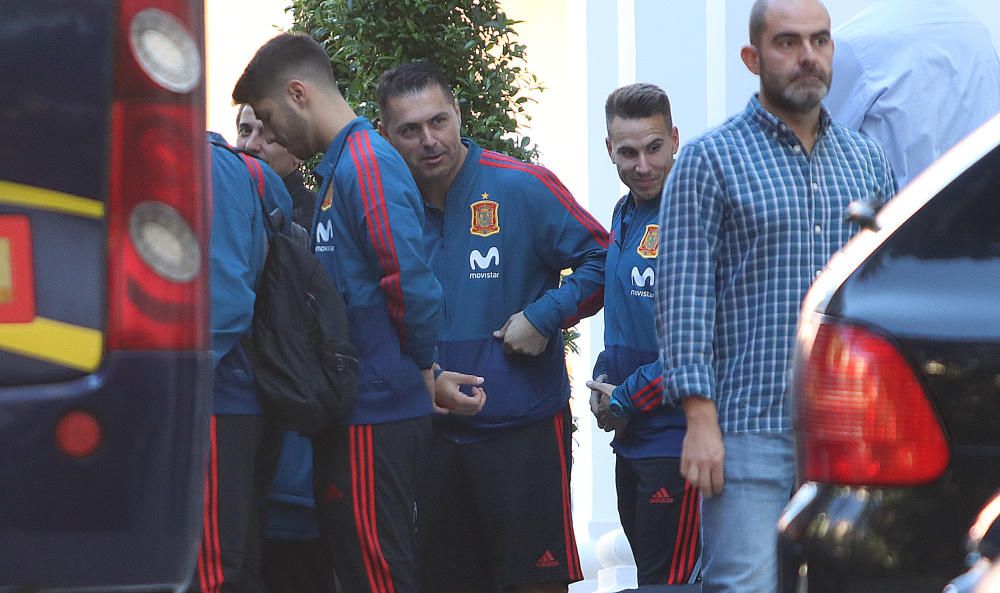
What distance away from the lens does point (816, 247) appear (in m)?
3.86

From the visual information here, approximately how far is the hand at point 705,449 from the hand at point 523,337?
66.2 inches

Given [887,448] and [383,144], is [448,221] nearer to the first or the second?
[383,144]

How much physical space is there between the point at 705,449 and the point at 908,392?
49.7 inches

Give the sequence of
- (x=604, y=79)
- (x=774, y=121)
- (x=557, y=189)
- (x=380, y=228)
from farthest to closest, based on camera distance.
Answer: (x=604, y=79) < (x=557, y=189) < (x=380, y=228) < (x=774, y=121)

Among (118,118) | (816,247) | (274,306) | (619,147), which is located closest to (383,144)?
(274,306)

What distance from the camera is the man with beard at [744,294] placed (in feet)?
12.5

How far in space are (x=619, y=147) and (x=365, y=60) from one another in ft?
6.43

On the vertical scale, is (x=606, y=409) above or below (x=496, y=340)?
below

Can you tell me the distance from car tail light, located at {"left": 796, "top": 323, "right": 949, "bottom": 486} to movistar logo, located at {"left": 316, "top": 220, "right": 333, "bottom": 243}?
2494 mm

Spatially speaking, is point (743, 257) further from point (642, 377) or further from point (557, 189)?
point (557, 189)

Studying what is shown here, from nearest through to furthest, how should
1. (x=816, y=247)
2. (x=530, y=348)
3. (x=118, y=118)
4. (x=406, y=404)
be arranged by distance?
(x=118, y=118) < (x=816, y=247) < (x=406, y=404) < (x=530, y=348)

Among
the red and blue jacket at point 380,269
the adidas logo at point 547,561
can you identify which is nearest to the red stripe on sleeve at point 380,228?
the red and blue jacket at point 380,269

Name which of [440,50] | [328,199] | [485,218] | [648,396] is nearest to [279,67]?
[328,199]

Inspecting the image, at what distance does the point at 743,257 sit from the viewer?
12.8ft
